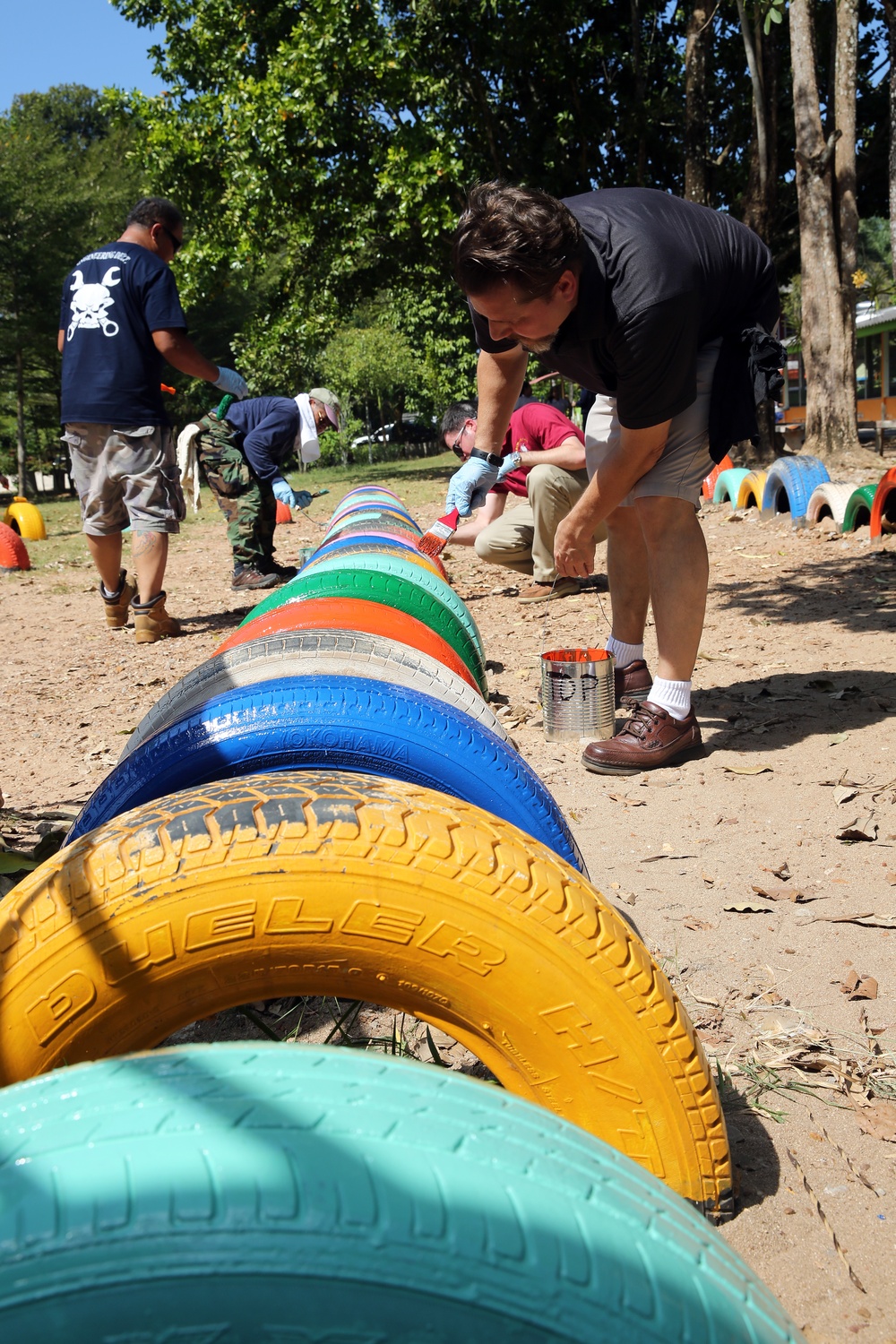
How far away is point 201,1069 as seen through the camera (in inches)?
41.4

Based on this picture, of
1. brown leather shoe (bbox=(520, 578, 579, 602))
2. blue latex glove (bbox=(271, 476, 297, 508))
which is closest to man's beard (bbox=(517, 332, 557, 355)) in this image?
brown leather shoe (bbox=(520, 578, 579, 602))

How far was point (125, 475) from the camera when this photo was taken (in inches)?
255

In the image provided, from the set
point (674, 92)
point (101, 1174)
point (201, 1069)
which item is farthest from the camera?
point (674, 92)

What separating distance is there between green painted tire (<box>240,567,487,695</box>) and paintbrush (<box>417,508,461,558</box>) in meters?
1.74

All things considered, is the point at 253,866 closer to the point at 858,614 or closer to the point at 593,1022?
the point at 593,1022

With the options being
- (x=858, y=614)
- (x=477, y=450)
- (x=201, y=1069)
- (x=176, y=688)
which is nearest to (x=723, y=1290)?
(x=201, y=1069)

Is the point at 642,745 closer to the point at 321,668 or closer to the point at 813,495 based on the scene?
the point at 321,668

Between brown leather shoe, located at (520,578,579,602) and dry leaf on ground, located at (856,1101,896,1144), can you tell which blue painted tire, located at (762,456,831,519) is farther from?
dry leaf on ground, located at (856,1101,896,1144)

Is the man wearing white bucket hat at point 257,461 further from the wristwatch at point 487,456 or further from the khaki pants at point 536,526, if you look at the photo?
the wristwatch at point 487,456

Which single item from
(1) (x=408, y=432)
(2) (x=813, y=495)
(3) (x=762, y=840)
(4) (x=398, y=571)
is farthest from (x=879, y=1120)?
(1) (x=408, y=432)

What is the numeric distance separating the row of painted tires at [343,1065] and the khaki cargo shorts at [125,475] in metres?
3.96

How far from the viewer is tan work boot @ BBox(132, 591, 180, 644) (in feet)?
22.4

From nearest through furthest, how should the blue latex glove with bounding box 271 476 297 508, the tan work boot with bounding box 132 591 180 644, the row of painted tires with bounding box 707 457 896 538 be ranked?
the tan work boot with bounding box 132 591 180 644 → the row of painted tires with bounding box 707 457 896 538 → the blue latex glove with bounding box 271 476 297 508

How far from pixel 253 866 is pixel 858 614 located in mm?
5297
